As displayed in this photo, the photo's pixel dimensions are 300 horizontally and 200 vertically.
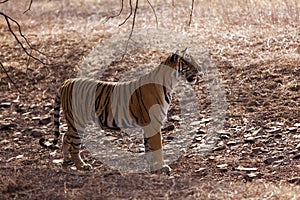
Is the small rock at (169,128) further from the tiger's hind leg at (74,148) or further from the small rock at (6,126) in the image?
the small rock at (6,126)

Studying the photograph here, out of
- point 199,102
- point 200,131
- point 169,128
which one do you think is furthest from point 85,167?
point 199,102

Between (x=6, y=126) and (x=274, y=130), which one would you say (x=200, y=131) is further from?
(x=6, y=126)

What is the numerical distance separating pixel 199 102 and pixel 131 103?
2.39 metres

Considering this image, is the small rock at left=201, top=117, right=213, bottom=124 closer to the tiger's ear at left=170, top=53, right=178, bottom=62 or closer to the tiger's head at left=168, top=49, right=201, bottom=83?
the tiger's head at left=168, top=49, right=201, bottom=83

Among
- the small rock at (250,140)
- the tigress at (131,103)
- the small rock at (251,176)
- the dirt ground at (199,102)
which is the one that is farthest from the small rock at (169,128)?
the small rock at (251,176)

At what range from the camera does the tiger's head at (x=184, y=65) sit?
303 inches

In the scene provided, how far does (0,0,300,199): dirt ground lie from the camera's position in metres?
5.97

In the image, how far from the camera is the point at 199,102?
9.95m

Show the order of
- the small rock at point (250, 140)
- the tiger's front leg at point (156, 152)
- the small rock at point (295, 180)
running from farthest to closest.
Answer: the small rock at point (250, 140) < the tiger's front leg at point (156, 152) < the small rock at point (295, 180)

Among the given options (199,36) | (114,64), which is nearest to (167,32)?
(199,36)

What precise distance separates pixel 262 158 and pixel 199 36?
5.21 meters

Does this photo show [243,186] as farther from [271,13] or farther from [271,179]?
[271,13]

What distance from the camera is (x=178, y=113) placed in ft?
31.9

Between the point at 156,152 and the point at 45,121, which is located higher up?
the point at 156,152
